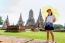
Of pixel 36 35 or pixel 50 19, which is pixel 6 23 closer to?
pixel 36 35

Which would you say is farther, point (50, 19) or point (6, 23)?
point (6, 23)

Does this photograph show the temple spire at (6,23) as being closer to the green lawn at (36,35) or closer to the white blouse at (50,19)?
the green lawn at (36,35)

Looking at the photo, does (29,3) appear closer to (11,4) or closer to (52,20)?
(11,4)

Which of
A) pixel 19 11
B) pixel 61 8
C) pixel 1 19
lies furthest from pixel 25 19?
pixel 61 8

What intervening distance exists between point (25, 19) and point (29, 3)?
1.01ft

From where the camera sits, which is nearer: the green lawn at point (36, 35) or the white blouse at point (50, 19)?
the white blouse at point (50, 19)

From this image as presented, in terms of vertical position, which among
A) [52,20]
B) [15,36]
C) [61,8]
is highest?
[61,8]

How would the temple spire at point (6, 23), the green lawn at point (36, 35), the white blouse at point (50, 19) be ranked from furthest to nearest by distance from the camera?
the temple spire at point (6, 23) → the green lawn at point (36, 35) → the white blouse at point (50, 19)

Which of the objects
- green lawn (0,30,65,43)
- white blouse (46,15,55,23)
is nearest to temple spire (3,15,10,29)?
green lawn (0,30,65,43)

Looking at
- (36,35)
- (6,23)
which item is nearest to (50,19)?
(36,35)

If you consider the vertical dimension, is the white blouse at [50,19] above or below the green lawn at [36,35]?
above

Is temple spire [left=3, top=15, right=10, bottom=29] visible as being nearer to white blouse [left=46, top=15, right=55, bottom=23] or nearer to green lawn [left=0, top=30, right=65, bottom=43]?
green lawn [left=0, top=30, right=65, bottom=43]

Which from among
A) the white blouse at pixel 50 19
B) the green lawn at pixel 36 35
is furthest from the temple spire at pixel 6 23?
the white blouse at pixel 50 19

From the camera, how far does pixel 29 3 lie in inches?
134
